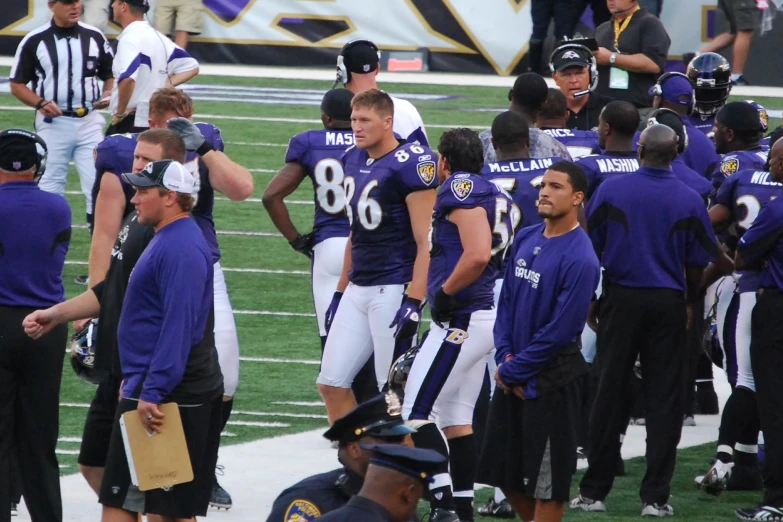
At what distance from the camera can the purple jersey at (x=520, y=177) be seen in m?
6.75

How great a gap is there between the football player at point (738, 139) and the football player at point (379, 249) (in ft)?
5.58

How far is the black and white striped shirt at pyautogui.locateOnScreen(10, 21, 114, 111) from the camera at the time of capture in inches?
432

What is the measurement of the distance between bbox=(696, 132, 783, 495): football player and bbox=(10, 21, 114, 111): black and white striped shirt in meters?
5.70

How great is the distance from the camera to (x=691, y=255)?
6496mm

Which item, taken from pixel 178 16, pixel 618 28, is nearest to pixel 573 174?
pixel 618 28

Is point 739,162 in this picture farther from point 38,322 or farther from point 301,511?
point 301,511

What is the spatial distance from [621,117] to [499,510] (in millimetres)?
1979

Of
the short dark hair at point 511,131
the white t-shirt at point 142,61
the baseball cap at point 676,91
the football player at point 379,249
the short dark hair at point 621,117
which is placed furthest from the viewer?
the white t-shirt at point 142,61

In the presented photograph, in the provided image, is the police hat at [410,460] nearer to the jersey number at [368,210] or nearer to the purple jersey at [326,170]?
the jersey number at [368,210]

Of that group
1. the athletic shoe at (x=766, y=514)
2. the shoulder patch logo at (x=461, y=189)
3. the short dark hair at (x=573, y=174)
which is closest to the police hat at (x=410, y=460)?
the short dark hair at (x=573, y=174)

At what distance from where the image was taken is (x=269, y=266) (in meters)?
12.1

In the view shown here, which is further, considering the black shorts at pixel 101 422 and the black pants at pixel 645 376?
the black pants at pixel 645 376

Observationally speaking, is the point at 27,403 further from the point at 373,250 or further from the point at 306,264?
the point at 306,264

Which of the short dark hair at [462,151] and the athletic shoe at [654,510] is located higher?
the short dark hair at [462,151]
